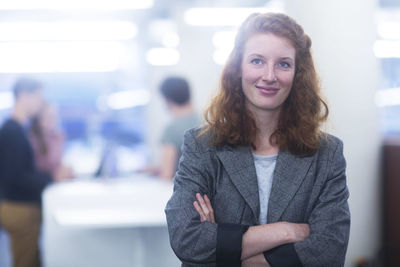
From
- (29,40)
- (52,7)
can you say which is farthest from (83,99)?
(52,7)

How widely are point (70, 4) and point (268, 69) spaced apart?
4721mm

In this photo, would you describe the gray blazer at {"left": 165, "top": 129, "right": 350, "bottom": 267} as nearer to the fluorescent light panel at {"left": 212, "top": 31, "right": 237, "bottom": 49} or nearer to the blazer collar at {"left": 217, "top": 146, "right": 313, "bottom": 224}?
the blazer collar at {"left": 217, "top": 146, "right": 313, "bottom": 224}

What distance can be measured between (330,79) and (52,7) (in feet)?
13.6

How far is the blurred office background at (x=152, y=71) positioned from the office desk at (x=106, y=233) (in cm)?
1

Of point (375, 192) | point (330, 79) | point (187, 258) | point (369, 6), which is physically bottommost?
point (375, 192)

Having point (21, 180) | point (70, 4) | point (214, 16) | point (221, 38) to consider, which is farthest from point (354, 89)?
point (70, 4)

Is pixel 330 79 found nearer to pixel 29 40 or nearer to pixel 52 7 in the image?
pixel 52 7

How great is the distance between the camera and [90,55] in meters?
7.05

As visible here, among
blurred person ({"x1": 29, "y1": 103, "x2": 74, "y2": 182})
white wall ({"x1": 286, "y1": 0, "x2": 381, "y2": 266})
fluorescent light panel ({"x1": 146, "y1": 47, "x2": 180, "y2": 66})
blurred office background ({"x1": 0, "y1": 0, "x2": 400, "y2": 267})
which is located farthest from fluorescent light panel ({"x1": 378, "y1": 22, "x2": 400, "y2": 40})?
fluorescent light panel ({"x1": 146, "y1": 47, "x2": 180, "y2": 66})

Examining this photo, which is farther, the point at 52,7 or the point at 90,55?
the point at 90,55

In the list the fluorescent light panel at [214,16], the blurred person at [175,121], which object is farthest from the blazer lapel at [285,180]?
the fluorescent light panel at [214,16]

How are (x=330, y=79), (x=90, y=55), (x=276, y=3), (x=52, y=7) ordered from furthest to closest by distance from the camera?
(x=90, y=55) → (x=52, y=7) → (x=276, y=3) → (x=330, y=79)

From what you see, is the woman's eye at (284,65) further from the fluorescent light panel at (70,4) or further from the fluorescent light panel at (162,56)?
the fluorescent light panel at (162,56)

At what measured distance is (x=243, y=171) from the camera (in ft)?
4.97
